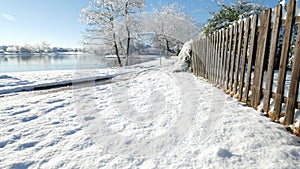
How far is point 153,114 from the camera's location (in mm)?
2836

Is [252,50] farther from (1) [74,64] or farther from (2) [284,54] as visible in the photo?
(1) [74,64]

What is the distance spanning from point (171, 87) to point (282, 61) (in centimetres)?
249

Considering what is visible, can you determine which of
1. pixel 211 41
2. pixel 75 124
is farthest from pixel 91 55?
pixel 75 124

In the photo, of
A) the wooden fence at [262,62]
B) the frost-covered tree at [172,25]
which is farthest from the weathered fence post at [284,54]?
the frost-covered tree at [172,25]

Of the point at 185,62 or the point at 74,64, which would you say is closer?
the point at 185,62

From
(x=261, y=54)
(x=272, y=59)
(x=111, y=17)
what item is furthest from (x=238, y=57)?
(x=111, y=17)

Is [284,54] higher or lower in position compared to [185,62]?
higher

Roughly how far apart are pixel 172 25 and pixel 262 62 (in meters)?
27.5

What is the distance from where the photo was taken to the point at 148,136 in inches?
85.5

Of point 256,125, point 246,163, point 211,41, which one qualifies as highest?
point 211,41

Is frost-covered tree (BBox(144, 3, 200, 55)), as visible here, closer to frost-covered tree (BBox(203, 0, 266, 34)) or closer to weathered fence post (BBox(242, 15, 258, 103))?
frost-covered tree (BBox(203, 0, 266, 34))

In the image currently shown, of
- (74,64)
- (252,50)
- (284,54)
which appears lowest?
(74,64)

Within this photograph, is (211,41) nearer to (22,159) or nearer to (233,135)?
(233,135)

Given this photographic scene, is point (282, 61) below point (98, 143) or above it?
above
